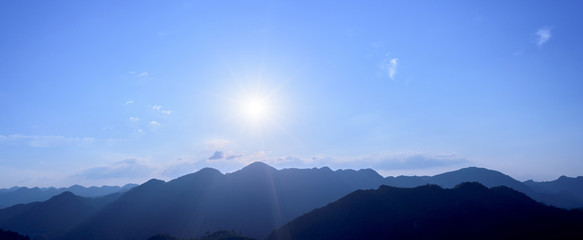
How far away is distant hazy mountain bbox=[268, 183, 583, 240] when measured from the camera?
56062 mm

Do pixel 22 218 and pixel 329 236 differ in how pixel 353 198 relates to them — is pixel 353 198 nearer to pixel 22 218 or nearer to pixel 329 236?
pixel 329 236

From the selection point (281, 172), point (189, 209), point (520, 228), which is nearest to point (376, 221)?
point (520, 228)

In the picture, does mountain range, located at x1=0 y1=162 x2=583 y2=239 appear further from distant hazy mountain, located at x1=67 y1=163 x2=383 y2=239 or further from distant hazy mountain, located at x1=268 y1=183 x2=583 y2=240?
distant hazy mountain, located at x1=268 y1=183 x2=583 y2=240

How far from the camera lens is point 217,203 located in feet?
468

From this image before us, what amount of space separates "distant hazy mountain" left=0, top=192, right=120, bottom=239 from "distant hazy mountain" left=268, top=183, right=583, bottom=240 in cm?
10660

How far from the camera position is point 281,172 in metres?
179

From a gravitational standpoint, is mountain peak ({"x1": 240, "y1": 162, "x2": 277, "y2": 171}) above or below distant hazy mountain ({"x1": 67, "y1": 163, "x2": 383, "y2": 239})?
above

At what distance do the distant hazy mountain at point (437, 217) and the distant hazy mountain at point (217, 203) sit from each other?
159 feet

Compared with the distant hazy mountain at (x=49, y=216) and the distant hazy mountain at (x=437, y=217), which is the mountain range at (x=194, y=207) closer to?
the distant hazy mountain at (x=49, y=216)

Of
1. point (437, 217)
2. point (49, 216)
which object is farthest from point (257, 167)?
point (437, 217)

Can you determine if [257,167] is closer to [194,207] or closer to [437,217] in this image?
[194,207]

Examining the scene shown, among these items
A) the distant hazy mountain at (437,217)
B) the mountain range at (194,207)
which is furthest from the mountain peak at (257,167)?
the distant hazy mountain at (437,217)

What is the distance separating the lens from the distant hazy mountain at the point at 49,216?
417ft

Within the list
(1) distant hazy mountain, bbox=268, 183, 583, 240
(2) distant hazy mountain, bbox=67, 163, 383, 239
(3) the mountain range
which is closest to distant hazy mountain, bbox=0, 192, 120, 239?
(3) the mountain range
